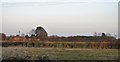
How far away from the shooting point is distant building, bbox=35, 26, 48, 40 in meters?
5.59

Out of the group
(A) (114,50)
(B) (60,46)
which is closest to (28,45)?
(B) (60,46)

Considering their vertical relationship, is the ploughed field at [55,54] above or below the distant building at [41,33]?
below

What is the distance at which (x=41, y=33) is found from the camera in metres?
5.62

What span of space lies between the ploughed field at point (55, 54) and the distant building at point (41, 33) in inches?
9.9

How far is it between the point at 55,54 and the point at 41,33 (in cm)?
56

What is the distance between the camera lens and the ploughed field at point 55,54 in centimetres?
541

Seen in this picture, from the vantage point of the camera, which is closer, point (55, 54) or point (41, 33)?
point (55, 54)

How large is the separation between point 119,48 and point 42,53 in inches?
65.8

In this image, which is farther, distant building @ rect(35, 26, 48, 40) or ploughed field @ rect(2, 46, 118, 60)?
distant building @ rect(35, 26, 48, 40)

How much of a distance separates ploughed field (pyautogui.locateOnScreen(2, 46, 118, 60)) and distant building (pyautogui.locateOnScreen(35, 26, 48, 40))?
0.82 feet

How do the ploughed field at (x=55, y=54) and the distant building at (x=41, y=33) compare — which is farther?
the distant building at (x=41, y=33)

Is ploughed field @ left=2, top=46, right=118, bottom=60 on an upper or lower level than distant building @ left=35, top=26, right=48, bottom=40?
lower

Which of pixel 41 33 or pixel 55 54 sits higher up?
pixel 41 33

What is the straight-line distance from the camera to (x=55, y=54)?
5.52 meters
